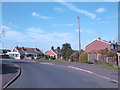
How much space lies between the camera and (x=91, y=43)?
63.0m

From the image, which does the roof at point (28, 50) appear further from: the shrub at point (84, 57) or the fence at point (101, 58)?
the fence at point (101, 58)

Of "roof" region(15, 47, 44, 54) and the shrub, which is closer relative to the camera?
the shrub

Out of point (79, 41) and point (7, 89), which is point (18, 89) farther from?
point (79, 41)

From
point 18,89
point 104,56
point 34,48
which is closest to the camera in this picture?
point 18,89

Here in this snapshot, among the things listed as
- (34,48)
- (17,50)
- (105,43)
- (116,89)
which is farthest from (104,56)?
(34,48)

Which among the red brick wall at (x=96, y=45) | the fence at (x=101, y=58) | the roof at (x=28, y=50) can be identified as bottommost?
the fence at (x=101, y=58)

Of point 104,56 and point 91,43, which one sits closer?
point 104,56

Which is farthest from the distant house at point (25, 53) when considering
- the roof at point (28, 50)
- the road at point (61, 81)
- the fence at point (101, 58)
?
the road at point (61, 81)

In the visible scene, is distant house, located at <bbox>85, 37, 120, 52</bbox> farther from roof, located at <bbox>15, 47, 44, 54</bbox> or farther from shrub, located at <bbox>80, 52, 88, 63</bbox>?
roof, located at <bbox>15, 47, 44, 54</bbox>

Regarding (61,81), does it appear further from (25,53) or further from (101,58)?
(25,53)

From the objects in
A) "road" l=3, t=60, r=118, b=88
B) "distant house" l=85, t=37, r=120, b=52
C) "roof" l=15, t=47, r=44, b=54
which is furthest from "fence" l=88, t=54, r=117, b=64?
"roof" l=15, t=47, r=44, b=54

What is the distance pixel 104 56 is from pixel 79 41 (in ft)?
20.4

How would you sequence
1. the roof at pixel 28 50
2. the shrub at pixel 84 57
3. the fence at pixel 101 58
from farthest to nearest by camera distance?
the roof at pixel 28 50 → the shrub at pixel 84 57 → the fence at pixel 101 58

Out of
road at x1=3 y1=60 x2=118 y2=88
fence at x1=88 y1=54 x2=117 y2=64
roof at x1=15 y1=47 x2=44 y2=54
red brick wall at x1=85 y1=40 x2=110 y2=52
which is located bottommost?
road at x1=3 y1=60 x2=118 y2=88
